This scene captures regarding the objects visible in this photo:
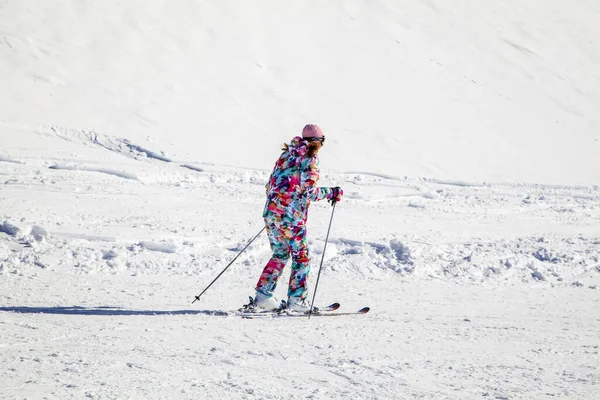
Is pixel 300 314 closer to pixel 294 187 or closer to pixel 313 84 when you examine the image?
pixel 294 187

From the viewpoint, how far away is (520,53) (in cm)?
2480

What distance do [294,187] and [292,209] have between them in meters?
0.19

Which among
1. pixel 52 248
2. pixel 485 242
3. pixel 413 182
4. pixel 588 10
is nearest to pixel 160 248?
pixel 52 248

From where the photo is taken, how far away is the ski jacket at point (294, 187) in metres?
5.30

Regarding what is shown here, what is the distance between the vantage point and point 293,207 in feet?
17.6

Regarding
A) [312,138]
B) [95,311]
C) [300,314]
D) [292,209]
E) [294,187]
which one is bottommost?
[95,311]

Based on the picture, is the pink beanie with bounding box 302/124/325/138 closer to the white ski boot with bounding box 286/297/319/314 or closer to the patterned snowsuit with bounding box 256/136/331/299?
the patterned snowsuit with bounding box 256/136/331/299

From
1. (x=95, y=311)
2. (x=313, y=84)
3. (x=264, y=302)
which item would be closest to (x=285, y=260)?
(x=264, y=302)

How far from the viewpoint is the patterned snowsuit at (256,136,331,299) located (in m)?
5.31

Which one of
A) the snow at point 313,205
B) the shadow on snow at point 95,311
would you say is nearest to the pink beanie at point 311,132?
the snow at point 313,205

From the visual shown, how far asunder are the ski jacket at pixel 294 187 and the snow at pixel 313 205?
2.87ft

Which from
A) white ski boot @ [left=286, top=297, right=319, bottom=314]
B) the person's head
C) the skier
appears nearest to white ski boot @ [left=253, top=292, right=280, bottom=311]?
the skier

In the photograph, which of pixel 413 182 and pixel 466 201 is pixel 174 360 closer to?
pixel 466 201

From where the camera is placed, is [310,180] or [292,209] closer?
[310,180]
